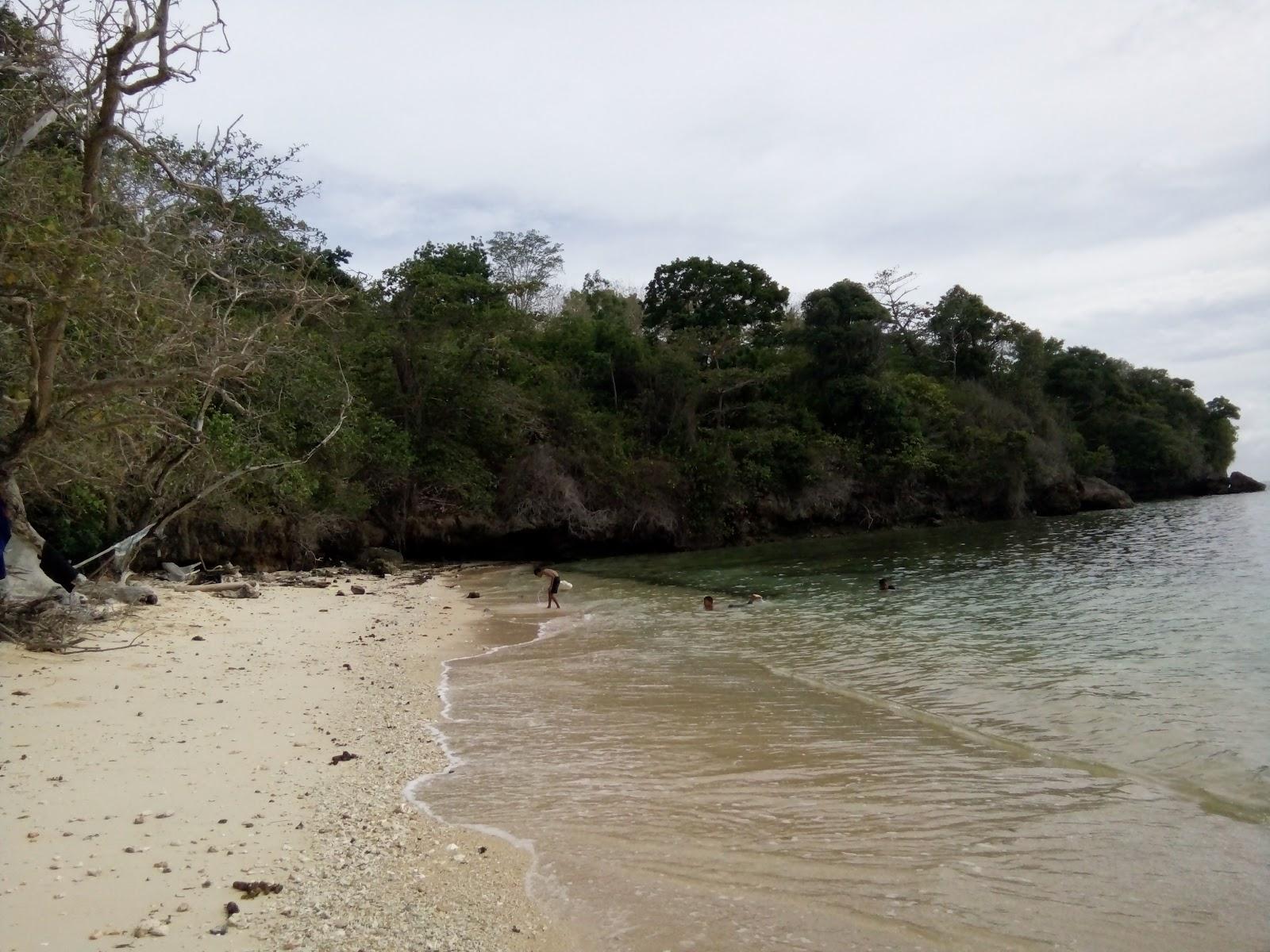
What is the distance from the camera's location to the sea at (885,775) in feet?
13.3

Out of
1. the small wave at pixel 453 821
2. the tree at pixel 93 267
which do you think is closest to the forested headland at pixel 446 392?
the tree at pixel 93 267

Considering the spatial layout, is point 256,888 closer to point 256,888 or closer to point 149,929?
point 256,888

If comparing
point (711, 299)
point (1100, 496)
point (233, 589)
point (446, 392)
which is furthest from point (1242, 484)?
point (233, 589)

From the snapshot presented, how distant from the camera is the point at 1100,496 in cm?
4481

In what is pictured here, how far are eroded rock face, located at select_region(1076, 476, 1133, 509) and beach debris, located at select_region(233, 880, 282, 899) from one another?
46.8m

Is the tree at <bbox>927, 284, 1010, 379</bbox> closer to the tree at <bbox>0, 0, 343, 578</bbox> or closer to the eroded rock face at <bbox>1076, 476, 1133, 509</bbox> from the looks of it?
the eroded rock face at <bbox>1076, 476, 1133, 509</bbox>

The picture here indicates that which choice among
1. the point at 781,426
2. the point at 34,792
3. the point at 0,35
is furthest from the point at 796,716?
the point at 781,426

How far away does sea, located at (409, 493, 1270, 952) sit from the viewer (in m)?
4.05

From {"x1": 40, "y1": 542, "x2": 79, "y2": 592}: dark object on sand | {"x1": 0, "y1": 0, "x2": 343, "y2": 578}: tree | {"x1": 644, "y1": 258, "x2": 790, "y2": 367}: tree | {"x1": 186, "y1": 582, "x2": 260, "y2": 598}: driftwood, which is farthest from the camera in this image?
{"x1": 644, "y1": 258, "x2": 790, "y2": 367}: tree

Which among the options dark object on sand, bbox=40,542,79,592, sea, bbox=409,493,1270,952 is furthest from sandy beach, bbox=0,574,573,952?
dark object on sand, bbox=40,542,79,592

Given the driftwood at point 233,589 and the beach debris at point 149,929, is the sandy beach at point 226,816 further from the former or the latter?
the driftwood at point 233,589

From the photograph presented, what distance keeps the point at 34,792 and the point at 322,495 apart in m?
18.5

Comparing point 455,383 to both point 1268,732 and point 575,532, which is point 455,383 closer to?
point 575,532

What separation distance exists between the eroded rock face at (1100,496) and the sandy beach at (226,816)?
43815mm
